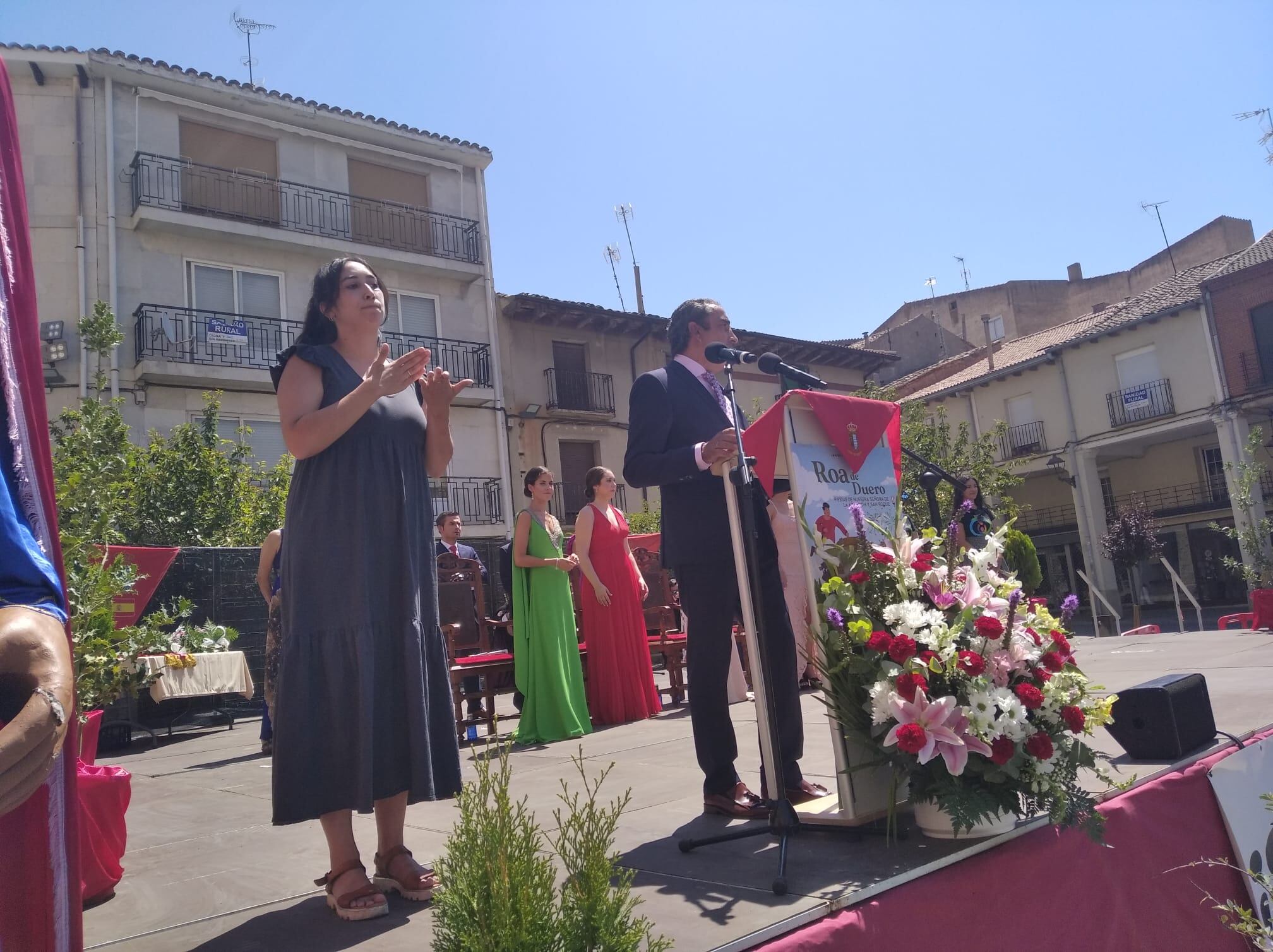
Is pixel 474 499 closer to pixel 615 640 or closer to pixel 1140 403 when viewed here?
pixel 615 640

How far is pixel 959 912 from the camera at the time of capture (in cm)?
256

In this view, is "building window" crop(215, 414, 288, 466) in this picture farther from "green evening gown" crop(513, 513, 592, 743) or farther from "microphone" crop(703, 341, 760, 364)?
"microphone" crop(703, 341, 760, 364)

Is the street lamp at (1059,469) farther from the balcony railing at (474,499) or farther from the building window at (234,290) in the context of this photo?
the building window at (234,290)

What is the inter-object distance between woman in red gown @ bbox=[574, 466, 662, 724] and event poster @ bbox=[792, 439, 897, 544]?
3.29m

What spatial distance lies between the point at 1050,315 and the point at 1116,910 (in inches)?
1580

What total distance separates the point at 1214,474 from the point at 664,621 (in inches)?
1130

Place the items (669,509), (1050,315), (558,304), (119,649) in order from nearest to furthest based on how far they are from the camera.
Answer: (669,509), (119,649), (558,304), (1050,315)

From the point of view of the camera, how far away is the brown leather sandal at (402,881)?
8.11ft

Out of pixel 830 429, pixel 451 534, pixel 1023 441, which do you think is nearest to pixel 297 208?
pixel 451 534

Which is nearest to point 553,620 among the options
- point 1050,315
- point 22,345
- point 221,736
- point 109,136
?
point 221,736

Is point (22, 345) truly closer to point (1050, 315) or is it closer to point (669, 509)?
point (669, 509)

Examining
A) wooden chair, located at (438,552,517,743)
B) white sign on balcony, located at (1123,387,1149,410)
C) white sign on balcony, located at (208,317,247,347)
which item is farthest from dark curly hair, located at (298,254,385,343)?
white sign on balcony, located at (1123,387,1149,410)

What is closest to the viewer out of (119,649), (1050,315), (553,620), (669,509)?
(669,509)

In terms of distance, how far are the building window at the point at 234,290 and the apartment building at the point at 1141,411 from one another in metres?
19.1
